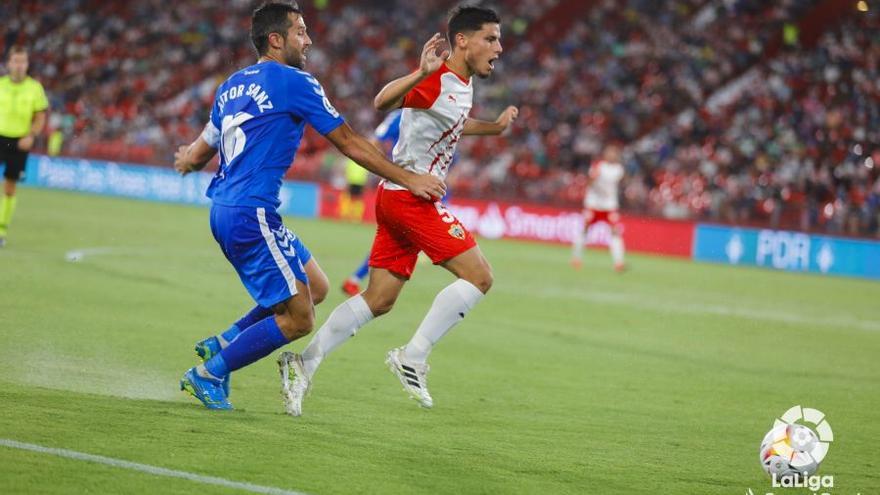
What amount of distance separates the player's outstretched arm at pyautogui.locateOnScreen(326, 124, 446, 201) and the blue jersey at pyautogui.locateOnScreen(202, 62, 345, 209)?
8cm

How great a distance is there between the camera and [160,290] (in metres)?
13.5

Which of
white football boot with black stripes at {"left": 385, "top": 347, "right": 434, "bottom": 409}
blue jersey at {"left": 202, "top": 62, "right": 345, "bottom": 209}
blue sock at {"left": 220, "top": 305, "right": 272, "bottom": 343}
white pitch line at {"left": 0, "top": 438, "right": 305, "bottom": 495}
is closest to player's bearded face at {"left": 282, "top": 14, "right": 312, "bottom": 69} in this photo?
blue jersey at {"left": 202, "top": 62, "right": 345, "bottom": 209}

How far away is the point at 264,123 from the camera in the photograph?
6.61m

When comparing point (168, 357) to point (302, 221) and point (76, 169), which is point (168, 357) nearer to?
point (302, 221)

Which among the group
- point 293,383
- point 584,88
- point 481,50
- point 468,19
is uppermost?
point 584,88

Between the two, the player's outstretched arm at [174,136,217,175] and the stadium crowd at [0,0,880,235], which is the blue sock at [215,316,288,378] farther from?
the stadium crowd at [0,0,880,235]

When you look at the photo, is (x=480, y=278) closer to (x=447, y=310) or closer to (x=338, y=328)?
(x=447, y=310)

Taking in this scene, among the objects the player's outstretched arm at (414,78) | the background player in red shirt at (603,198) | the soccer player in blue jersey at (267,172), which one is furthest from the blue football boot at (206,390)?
the background player in red shirt at (603,198)

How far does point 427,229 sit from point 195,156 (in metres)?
1.50

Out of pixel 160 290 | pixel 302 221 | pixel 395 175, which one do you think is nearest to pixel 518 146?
pixel 302 221

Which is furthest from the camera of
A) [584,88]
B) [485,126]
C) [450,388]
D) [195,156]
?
[584,88]

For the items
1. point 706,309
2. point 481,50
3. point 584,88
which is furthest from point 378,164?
point 584,88

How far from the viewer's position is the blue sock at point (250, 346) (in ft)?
22.4

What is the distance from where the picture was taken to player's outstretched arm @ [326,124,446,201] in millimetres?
6613
